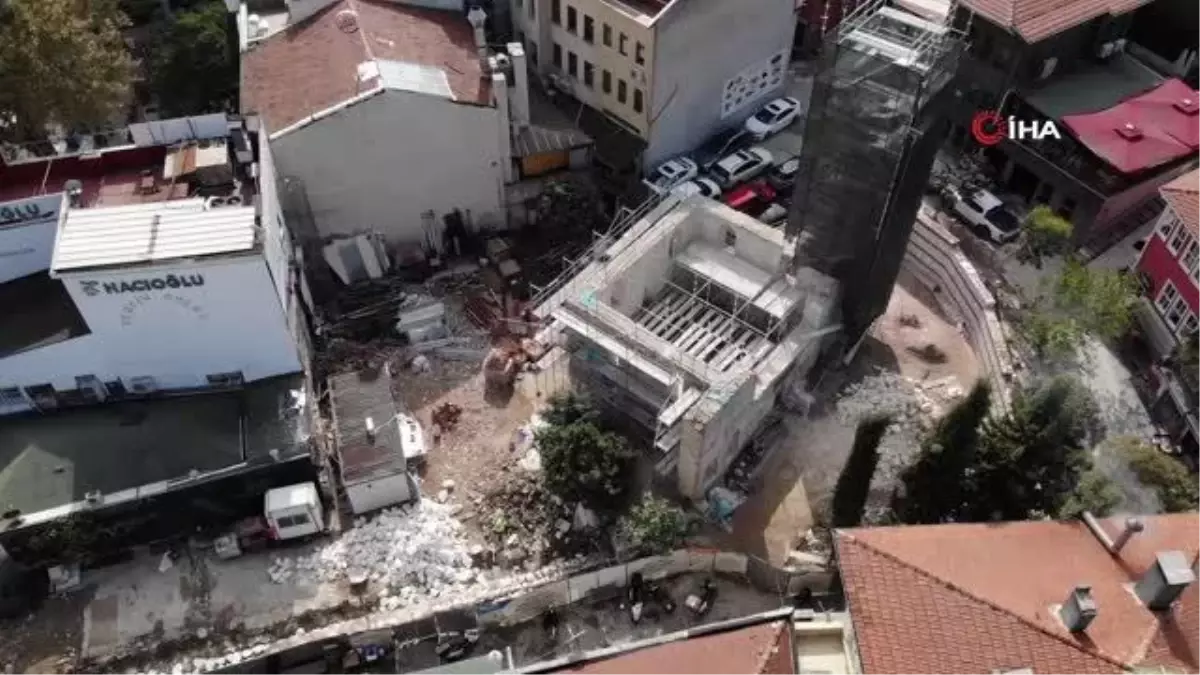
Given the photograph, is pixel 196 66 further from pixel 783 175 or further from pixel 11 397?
pixel 783 175

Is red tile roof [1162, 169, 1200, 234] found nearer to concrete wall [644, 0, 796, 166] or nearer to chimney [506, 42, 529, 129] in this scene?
concrete wall [644, 0, 796, 166]

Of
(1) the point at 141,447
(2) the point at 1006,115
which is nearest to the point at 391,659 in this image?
(1) the point at 141,447

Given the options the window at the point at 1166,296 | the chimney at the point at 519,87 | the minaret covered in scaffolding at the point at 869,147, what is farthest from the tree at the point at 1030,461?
the chimney at the point at 519,87

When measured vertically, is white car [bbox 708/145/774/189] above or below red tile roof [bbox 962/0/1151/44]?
below

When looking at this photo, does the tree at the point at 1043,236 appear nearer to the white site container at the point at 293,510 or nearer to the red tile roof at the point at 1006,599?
the red tile roof at the point at 1006,599

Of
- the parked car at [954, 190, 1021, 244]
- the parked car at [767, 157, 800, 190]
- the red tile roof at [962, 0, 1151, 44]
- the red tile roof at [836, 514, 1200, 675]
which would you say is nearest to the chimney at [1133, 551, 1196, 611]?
the red tile roof at [836, 514, 1200, 675]

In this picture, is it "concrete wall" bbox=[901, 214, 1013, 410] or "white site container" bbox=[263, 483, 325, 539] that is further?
"concrete wall" bbox=[901, 214, 1013, 410]

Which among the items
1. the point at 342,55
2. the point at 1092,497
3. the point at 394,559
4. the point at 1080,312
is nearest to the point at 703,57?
the point at 342,55
